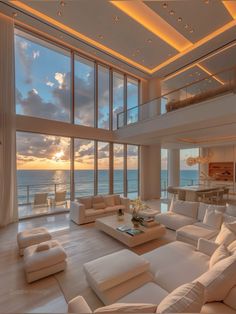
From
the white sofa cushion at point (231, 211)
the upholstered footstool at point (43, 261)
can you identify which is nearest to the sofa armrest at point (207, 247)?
the white sofa cushion at point (231, 211)

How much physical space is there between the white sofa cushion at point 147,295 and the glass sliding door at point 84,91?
6532 mm

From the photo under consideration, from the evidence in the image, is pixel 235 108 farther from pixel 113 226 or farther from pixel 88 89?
pixel 88 89

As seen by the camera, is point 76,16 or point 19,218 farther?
point 19,218

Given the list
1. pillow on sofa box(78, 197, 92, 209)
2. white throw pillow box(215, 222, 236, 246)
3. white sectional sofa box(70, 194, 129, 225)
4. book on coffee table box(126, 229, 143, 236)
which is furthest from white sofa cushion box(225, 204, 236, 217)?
pillow on sofa box(78, 197, 92, 209)

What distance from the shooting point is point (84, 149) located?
311 inches

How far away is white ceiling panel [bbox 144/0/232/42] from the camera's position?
500 centimetres

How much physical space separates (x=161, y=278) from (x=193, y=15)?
691 centimetres

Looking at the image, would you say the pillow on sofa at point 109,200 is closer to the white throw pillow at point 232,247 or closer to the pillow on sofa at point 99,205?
the pillow on sofa at point 99,205

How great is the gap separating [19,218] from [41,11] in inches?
256

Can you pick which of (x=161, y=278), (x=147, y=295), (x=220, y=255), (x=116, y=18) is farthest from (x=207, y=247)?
(x=116, y=18)

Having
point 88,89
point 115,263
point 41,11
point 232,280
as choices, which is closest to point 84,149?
point 88,89

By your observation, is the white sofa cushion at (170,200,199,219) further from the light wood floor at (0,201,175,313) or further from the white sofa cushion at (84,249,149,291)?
the white sofa cushion at (84,249,149,291)

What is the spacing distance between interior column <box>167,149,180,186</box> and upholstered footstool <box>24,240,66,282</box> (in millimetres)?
10428

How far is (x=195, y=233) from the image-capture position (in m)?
3.51
